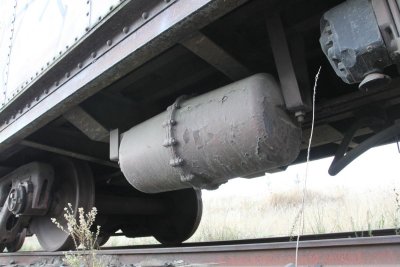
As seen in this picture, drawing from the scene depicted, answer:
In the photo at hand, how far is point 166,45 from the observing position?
2.08 metres

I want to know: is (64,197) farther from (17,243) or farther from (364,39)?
(364,39)

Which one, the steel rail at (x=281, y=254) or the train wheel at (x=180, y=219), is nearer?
the steel rail at (x=281, y=254)

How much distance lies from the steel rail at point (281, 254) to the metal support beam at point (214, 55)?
1.00 meters

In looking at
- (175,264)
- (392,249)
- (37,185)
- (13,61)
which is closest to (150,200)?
(37,185)

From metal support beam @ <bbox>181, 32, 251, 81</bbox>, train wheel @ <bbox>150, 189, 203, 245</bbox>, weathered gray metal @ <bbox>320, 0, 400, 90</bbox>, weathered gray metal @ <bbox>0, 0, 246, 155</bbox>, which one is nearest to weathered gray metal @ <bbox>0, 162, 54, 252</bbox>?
weathered gray metal @ <bbox>0, 0, 246, 155</bbox>

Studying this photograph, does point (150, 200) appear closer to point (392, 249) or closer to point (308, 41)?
point (308, 41)

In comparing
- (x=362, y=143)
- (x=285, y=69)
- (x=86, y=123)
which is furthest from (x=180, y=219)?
(x=285, y=69)

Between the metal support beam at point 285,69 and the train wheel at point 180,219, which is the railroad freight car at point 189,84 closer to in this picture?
the metal support beam at point 285,69

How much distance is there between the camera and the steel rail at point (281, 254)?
1576 mm

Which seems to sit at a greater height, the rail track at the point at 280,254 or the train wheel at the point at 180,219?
the train wheel at the point at 180,219

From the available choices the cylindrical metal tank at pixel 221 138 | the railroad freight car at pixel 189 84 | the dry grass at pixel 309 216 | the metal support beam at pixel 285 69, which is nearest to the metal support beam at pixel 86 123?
the railroad freight car at pixel 189 84

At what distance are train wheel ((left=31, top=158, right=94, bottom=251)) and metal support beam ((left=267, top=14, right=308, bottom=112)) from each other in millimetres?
2471

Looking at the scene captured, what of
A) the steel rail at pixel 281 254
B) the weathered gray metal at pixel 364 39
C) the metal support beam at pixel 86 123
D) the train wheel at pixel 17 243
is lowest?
the steel rail at pixel 281 254

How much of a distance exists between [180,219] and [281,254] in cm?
325
